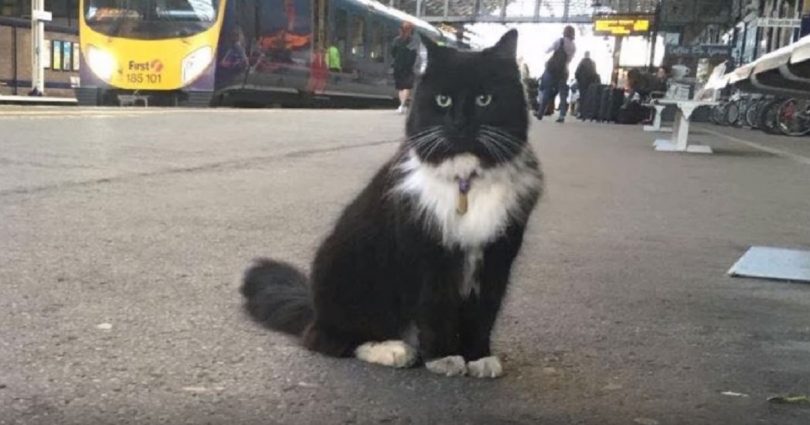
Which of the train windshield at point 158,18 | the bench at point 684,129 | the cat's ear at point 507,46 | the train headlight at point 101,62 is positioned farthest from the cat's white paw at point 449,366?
the train headlight at point 101,62

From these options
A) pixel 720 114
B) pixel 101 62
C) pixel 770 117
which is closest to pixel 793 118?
pixel 770 117

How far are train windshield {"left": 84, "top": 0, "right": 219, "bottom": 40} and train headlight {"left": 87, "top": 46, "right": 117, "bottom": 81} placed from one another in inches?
14.3

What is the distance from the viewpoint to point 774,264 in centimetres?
336

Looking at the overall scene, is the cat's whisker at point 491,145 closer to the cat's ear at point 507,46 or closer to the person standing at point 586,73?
the cat's ear at point 507,46

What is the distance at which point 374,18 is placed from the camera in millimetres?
21281

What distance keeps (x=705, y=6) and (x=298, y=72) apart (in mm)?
23888

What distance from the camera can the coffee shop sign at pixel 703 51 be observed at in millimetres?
26922

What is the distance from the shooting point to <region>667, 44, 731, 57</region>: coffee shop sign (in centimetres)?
2692

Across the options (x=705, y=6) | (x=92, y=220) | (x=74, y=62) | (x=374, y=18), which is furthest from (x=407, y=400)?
(x=705, y=6)

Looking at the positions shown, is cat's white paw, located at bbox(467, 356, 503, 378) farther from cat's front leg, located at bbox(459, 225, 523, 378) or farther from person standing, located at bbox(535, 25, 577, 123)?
person standing, located at bbox(535, 25, 577, 123)

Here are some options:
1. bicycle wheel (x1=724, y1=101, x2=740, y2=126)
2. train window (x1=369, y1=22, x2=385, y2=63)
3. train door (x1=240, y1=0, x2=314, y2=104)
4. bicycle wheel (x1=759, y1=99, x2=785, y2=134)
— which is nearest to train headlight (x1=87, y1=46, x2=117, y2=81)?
train door (x1=240, y1=0, x2=314, y2=104)

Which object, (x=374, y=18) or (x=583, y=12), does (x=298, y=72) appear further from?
(x=583, y=12)

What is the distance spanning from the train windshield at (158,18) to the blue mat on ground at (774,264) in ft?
41.2

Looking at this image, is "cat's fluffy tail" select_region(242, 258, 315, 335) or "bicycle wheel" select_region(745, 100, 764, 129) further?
"bicycle wheel" select_region(745, 100, 764, 129)
